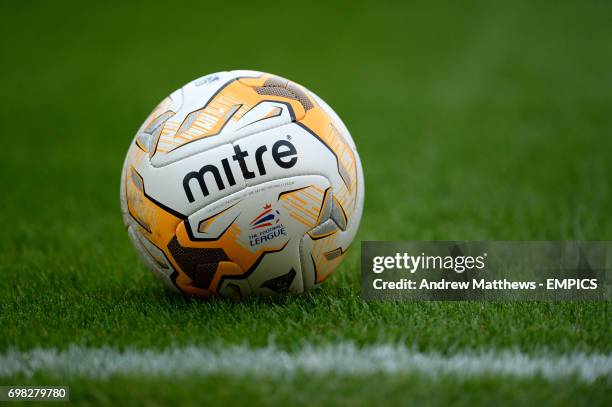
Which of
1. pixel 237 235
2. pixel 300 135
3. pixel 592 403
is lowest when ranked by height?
pixel 592 403

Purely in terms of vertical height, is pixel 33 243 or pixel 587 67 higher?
pixel 587 67

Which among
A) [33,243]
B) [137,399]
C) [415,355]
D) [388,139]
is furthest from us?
[388,139]

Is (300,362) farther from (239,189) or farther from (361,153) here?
(361,153)

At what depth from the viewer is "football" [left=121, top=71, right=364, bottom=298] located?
3.16 metres

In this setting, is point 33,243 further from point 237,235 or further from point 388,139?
point 388,139

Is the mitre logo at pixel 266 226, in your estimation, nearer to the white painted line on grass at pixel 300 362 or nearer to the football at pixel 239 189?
the football at pixel 239 189

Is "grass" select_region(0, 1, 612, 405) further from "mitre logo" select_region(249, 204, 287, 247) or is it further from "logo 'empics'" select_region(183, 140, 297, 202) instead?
"logo 'empics'" select_region(183, 140, 297, 202)

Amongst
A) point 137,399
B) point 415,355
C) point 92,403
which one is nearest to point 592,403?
point 415,355

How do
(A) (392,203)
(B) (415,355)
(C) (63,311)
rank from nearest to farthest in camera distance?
(B) (415,355) < (C) (63,311) < (A) (392,203)

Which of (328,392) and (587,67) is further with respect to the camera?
(587,67)

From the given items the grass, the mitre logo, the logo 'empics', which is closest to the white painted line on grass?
the grass

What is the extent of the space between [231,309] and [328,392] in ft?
3.35

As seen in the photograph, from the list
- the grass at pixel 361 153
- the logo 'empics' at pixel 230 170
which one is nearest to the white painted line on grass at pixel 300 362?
the grass at pixel 361 153

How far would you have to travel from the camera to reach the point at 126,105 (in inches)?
422
